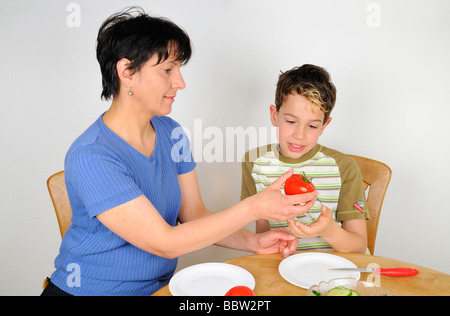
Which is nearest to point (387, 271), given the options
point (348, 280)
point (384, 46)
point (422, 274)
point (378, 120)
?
point (422, 274)

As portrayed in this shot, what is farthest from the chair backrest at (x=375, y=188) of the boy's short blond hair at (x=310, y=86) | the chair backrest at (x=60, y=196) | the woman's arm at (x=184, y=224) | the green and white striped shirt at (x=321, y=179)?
the chair backrest at (x=60, y=196)

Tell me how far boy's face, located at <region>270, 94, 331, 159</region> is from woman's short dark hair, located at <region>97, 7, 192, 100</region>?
1.82 ft

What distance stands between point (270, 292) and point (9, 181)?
1.93 meters

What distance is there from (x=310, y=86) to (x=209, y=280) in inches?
38.5

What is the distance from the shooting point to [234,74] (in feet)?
8.14

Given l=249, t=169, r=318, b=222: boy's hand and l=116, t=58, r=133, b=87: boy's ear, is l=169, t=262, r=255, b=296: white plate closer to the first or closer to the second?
l=249, t=169, r=318, b=222: boy's hand

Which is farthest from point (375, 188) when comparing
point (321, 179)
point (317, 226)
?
point (317, 226)

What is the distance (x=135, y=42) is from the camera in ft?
4.65

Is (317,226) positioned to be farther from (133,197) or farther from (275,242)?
(133,197)

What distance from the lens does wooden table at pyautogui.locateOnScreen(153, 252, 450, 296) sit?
118 cm

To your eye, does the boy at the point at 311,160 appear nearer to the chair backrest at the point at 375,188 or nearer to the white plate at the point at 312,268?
the chair backrest at the point at 375,188

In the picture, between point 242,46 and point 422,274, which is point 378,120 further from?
point 422,274

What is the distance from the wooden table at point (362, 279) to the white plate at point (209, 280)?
0.11ft

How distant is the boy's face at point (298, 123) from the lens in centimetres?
175
